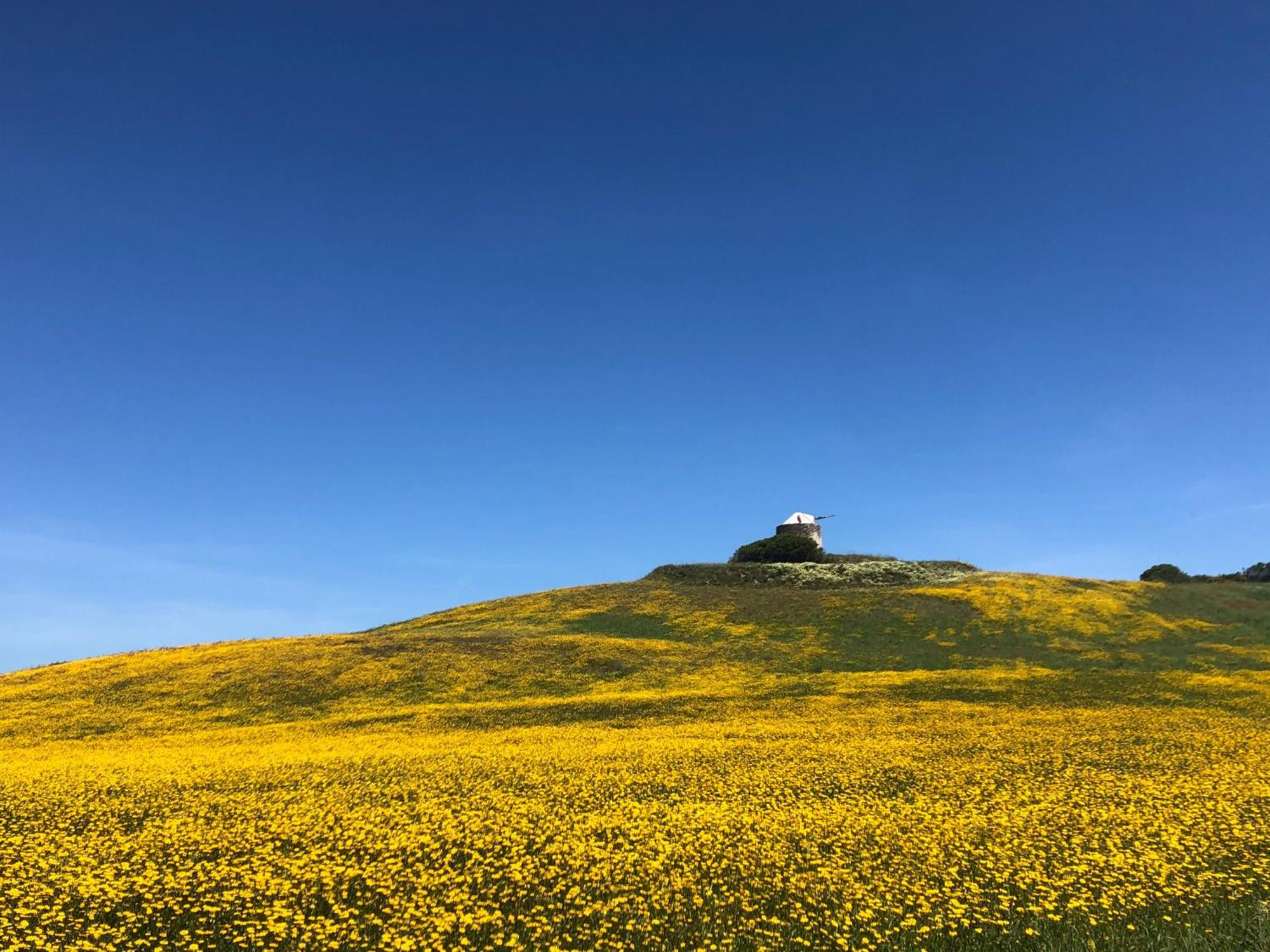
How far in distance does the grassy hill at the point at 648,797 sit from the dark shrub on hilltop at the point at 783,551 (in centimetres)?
3376

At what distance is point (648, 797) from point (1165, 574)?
84.8m

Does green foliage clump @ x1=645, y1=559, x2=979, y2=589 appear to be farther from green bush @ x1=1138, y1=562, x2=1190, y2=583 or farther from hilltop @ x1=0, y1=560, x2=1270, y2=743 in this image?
green bush @ x1=1138, y1=562, x2=1190, y2=583

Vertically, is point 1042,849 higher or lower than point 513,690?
lower

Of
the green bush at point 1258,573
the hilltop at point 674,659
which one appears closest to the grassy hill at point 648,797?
the hilltop at point 674,659

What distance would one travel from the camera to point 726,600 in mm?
63500

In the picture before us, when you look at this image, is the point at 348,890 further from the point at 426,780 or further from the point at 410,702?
the point at 410,702

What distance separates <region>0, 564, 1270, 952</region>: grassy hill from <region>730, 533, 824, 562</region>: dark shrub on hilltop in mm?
33764

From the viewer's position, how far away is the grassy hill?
1278cm

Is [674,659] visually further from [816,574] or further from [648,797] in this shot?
[816,574]

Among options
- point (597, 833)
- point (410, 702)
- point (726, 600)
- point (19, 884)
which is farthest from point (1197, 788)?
point (726, 600)

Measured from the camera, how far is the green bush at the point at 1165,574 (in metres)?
79.5

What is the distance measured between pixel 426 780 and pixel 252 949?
10.7 metres

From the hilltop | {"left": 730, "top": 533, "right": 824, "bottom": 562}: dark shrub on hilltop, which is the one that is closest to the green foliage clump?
{"left": 730, "top": 533, "right": 824, "bottom": 562}: dark shrub on hilltop

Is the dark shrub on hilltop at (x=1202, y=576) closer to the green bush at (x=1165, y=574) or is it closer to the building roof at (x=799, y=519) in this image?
the green bush at (x=1165, y=574)
